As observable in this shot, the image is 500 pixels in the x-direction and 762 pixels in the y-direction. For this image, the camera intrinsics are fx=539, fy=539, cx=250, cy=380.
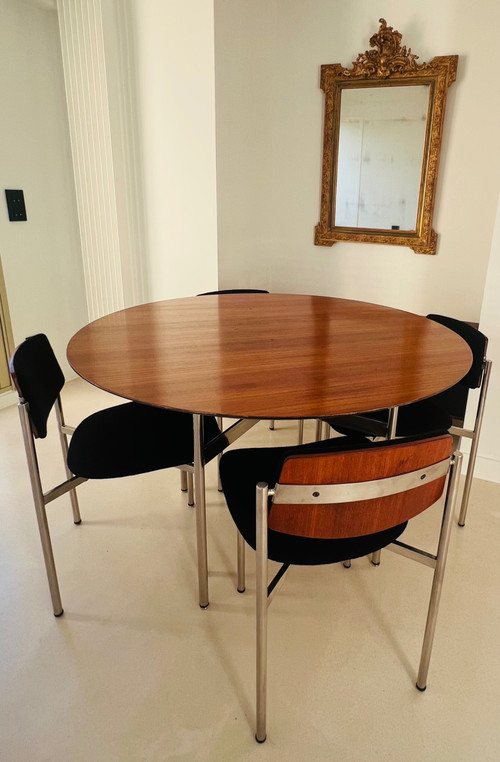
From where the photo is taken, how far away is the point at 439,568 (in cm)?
137

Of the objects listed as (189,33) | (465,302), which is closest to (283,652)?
(465,302)

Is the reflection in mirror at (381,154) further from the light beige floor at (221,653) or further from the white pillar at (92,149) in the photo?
the light beige floor at (221,653)

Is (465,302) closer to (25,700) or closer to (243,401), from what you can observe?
(243,401)

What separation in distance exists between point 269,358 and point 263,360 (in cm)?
3

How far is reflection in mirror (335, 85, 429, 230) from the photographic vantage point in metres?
2.85

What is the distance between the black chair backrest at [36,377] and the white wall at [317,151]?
153 cm

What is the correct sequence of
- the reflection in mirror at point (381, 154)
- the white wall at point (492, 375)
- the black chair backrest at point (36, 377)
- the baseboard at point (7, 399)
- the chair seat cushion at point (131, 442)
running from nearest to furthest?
the black chair backrest at point (36, 377) < the chair seat cushion at point (131, 442) < the white wall at point (492, 375) < the reflection in mirror at point (381, 154) < the baseboard at point (7, 399)

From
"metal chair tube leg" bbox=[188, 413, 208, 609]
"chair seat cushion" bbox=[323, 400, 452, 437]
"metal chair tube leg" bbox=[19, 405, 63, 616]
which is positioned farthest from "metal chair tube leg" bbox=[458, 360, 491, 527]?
"metal chair tube leg" bbox=[19, 405, 63, 616]

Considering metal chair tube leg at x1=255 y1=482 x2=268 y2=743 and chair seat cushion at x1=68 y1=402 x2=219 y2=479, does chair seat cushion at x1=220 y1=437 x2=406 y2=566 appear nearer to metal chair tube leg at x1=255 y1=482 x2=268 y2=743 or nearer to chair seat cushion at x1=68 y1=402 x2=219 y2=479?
metal chair tube leg at x1=255 y1=482 x2=268 y2=743

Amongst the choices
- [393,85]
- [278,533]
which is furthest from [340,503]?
[393,85]

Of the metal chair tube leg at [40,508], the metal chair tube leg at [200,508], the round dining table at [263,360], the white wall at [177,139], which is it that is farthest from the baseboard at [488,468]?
the metal chair tube leg at [40,508]

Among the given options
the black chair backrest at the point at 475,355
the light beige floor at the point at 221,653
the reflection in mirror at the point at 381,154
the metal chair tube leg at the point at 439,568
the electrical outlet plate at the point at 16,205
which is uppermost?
the reflection in mirror at the point at 381,154

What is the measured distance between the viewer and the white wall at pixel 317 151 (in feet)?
8.82

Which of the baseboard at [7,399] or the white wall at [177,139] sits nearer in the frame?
the white wall at [177,139]
